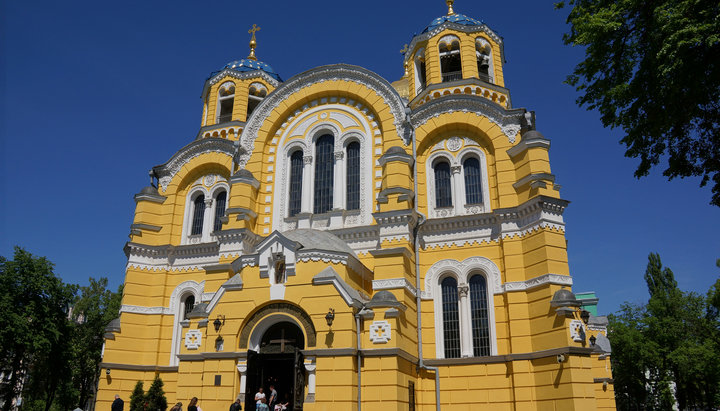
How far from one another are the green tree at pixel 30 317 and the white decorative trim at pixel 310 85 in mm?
12211

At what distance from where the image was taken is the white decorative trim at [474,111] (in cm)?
2255

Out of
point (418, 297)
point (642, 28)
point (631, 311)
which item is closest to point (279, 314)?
point (418, 297)

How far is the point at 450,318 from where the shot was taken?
68.6 feet

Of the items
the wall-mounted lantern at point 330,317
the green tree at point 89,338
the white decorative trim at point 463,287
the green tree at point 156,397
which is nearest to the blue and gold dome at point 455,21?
the white decorative trim at point 463,287

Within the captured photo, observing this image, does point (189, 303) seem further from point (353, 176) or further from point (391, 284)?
point (391, 284)

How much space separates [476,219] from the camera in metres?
21.6

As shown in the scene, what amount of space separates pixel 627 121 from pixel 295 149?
16394mm

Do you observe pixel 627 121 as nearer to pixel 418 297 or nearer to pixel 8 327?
pixel 418 297

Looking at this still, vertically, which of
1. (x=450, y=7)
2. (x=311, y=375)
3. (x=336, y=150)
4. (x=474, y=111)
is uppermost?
(x=450, y=7)

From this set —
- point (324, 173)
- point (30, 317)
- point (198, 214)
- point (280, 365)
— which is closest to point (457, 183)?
point (324, 173)

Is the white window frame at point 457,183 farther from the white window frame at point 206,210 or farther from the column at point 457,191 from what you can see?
the white window frame at point 206,210

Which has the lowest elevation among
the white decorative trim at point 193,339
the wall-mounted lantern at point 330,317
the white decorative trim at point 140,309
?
the white decorative trim at point 193,339

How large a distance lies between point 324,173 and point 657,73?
1598 centimetres

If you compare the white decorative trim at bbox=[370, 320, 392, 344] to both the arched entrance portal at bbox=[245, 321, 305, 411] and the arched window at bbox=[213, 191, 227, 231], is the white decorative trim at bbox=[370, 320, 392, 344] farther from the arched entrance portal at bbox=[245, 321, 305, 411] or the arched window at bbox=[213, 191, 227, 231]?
the arched window at bbox=[213, 191, 227, 231]
